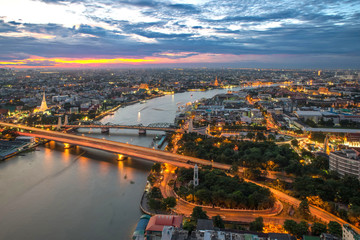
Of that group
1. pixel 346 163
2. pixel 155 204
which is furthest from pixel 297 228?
pixel 346 163

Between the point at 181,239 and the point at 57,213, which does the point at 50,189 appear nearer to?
the point at 57,213

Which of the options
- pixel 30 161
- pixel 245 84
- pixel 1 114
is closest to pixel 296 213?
pixel 30 161

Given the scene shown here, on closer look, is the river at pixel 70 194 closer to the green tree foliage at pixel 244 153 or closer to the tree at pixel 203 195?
the tree at pixel 203 195

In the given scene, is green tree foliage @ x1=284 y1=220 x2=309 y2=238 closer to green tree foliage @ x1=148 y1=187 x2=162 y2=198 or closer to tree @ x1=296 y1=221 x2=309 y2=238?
tree @ x1=296 y1=221 x2=309 y2=238

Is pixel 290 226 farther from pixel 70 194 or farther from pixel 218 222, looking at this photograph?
pixel 70 194

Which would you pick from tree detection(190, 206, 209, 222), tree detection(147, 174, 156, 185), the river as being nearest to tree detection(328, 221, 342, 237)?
tree detection(190, 206, 209, 222)

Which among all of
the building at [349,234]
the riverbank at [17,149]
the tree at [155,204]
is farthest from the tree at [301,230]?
the riverbank at [17,149]
